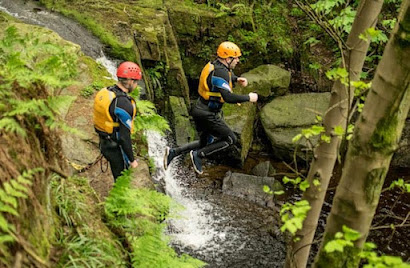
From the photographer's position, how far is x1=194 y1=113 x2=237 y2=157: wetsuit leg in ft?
27.6

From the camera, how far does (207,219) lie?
977 cm

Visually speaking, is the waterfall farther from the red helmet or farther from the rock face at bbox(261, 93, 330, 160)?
the red helmet

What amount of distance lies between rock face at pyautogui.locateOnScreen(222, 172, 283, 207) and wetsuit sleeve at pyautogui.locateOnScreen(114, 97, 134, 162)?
17.7 feet

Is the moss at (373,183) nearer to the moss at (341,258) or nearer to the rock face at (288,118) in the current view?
the moss at (341,258)

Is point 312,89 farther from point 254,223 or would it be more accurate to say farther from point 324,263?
point 324,263

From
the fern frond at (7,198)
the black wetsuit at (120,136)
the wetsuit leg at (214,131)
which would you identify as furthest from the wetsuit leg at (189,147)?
the fern frond at (7,198)

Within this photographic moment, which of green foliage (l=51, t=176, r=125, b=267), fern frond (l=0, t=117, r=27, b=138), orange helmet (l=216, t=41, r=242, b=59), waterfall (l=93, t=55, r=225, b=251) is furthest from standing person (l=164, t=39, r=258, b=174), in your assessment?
fern frond (l=0, t=117, r=27, b=138)

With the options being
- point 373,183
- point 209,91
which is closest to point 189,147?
point 209,91

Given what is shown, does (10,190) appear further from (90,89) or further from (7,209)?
(90,89)

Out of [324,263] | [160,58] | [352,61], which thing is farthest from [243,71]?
[324,263]

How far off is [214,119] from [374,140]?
18.2ft

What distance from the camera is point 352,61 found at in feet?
15.5

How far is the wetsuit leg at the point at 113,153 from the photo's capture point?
→ 616 cm

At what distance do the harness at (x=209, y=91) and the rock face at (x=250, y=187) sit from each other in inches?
129
